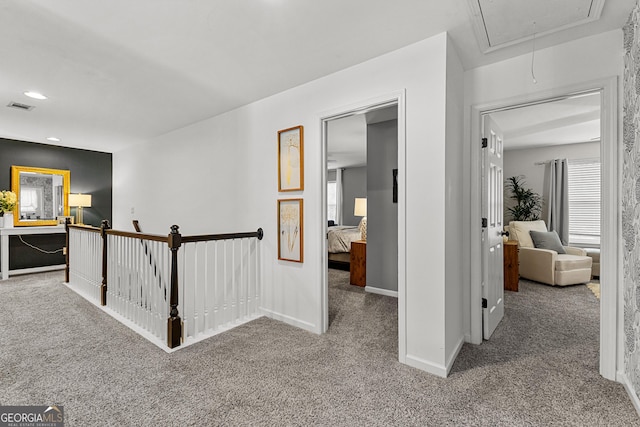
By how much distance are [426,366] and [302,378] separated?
0.86 m

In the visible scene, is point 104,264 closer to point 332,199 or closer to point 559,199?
point 332,199

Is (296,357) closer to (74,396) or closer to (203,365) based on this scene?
(203,365)

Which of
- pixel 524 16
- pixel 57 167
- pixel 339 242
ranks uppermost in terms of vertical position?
pixel 524 16

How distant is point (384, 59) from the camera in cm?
235

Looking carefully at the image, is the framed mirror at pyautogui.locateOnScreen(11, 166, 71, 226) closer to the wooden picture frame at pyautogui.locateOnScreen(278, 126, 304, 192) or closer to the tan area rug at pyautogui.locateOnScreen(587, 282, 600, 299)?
the wooden picture frame at pyautogui.locateOnScreen(278, 126, 304, 192)

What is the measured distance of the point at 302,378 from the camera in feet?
6.58

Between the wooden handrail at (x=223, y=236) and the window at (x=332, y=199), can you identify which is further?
the window at (x=332, y=199)

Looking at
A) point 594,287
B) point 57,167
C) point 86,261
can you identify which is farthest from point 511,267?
point 57,167

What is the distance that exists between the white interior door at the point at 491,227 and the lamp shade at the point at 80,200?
20.5 feet

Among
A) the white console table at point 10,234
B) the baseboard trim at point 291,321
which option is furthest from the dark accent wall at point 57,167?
the baseboard trim at point 291,321

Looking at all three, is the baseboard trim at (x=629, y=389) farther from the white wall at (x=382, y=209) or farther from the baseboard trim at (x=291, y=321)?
the white wall at (x=382, y=209)

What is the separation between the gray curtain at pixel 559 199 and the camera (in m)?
5.71

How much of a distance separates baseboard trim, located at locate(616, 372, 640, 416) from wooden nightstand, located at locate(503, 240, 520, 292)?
2.19 meters

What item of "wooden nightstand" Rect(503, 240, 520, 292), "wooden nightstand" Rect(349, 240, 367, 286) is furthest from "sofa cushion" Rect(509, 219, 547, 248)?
"wooden nightstand" Rect(349, 240, 367, 286)
